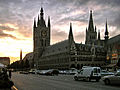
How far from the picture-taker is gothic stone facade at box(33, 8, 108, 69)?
101812 millimetres

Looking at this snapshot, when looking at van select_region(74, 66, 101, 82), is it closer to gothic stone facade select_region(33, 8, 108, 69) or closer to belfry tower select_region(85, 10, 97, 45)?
gothic stone facade select_region(33, 8, 108, 69)

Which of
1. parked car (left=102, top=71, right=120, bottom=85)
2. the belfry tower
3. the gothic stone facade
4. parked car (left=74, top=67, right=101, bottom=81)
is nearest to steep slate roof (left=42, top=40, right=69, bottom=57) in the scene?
the gothic stone facade

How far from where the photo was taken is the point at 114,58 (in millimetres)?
97188

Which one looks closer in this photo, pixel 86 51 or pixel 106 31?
pixel 86 51

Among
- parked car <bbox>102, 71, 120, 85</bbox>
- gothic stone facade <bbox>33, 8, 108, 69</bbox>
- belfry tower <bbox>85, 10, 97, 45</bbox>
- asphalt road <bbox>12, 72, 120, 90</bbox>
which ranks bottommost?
asphalt road <bbox>12, 72, 120, 90</bbox>

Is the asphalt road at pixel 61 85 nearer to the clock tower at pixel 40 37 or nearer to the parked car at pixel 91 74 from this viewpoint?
the parked car at pixel 91 74

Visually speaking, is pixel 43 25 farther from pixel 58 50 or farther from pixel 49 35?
pixel 58 50

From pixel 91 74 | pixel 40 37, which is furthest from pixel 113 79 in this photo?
pixel 40 37

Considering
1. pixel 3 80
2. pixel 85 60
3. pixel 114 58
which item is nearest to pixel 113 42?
pixel 114 58

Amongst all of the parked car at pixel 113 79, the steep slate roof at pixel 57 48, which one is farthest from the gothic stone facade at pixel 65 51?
the parked car at pixel 113 79

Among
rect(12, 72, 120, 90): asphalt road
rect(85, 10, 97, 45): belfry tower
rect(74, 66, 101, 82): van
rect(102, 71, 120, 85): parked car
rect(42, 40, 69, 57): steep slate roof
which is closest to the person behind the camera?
rect(12, 72, 120, 90): asphalt road

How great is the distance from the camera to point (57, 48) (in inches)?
4668

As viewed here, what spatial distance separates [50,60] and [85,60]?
28.5m

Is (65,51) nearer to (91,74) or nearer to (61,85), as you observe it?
(91,74)
